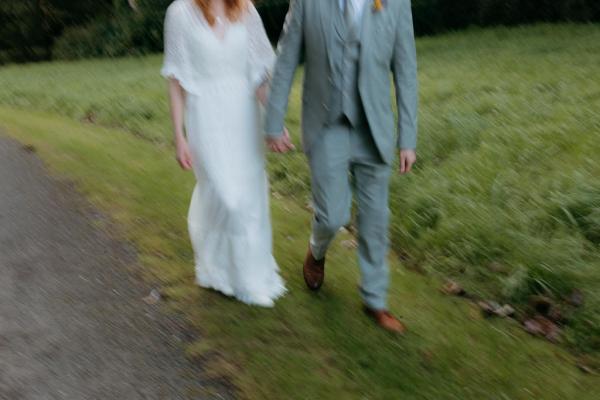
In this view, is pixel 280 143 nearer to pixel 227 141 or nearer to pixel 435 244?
pixel 227 141

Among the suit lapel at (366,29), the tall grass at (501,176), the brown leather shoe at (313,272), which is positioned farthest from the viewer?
the tall grass at (501,176)

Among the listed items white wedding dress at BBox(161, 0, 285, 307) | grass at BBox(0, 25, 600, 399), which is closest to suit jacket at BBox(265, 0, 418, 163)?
white wedding dress at BBox(161, 0, 285, 307)

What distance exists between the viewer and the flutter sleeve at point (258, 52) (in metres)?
4.28

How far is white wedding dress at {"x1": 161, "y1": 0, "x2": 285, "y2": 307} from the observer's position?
4.16 m

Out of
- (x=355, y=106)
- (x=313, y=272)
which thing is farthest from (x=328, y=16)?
(x=313, y=272)

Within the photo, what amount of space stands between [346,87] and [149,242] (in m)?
2.22

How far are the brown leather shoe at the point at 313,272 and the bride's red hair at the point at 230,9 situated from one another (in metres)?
1.46

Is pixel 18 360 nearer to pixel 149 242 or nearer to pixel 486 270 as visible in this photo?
pixel 149 242

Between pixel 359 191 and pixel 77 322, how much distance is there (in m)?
1.72

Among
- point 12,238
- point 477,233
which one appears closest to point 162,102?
point 12,238

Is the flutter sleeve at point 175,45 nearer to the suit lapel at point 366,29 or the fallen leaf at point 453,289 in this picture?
the suit lapel at point 366,29

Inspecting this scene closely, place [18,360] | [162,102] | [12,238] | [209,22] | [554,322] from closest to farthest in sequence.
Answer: [18,360]
[209,22]
[554,322]
[12,238]
[162,102]

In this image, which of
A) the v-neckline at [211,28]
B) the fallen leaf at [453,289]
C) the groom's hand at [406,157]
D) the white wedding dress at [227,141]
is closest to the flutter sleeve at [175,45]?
the white wedding dress at [227,141]

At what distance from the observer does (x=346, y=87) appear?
12.8 feet
